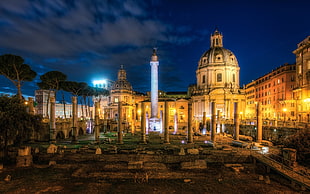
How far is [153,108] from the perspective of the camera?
47094mm

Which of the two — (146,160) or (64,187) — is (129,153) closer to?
(146,160)

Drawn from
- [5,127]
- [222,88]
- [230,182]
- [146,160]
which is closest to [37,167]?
[5,127]

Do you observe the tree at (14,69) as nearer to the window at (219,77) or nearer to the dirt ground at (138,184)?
the dirt ground at (138,184)

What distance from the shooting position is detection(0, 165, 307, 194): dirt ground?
11758 mm

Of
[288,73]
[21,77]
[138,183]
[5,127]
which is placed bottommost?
[138,183]

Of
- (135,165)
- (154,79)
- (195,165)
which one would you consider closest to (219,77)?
(154,79)

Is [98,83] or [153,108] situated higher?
[98,83]

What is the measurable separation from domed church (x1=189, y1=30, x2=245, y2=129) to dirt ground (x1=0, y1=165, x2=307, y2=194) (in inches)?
1804

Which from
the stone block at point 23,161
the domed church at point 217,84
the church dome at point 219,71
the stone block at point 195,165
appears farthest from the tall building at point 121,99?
the stone block at point 195,165

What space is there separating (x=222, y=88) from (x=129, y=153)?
47.9 meters

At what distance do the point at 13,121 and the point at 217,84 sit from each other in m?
56.6

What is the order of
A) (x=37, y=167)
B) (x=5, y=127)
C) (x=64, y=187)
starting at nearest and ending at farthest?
(x=64, y=187) → (x=37, y=167) → (x=5, y=127)

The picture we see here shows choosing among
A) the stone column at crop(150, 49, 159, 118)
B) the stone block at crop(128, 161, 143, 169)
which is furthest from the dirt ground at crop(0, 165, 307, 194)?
the stone column at crop(150, 49, 159, 118)

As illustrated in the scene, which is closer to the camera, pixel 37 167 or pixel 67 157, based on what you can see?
pixel 37 167
